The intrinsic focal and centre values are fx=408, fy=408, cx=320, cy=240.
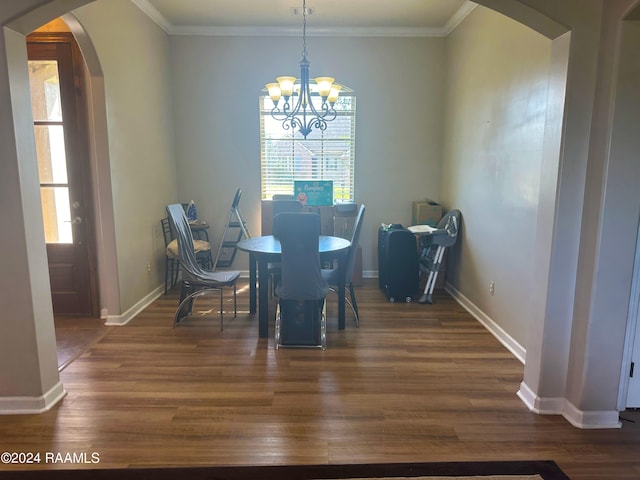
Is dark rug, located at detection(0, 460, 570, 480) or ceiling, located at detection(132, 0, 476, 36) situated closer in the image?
dark rug, located at detection(0, 460, 570, 480)

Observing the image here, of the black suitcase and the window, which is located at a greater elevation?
the window

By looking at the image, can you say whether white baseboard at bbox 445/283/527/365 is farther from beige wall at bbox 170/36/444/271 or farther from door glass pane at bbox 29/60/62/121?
door glass pane at bbox 29/60/62/121

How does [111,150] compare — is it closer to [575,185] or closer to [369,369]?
[369,369]

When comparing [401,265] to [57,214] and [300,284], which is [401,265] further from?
[57,214]

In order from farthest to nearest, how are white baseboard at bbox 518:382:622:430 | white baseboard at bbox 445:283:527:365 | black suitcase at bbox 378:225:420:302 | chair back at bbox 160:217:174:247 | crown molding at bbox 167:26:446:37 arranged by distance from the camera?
crown molding at bbox 167:26:446:37, chair back at bbox 160:217:174:247, black suitcase at bbox 378:225:420:302, white baseboard at bbox 445:283:527:365, white baseboard at bbox 518:382:622:430

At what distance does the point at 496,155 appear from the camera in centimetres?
361

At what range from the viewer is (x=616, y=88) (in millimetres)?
2053

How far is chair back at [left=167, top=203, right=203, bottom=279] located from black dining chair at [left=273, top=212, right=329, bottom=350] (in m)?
0.94

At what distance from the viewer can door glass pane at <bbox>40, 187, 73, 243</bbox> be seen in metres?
3.71

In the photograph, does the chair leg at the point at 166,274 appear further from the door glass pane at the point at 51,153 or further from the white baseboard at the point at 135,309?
the door glass pane at the point at 51,153

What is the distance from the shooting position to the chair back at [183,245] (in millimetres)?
3611

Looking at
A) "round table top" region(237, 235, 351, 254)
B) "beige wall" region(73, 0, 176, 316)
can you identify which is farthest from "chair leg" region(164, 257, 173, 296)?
"round table top" region(237, 235, 351, 254)

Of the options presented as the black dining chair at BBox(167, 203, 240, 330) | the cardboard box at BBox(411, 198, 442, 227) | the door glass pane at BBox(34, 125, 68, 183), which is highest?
the door glass pane at BBox(34, 125, 68, 183)

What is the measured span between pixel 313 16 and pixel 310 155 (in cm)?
160
